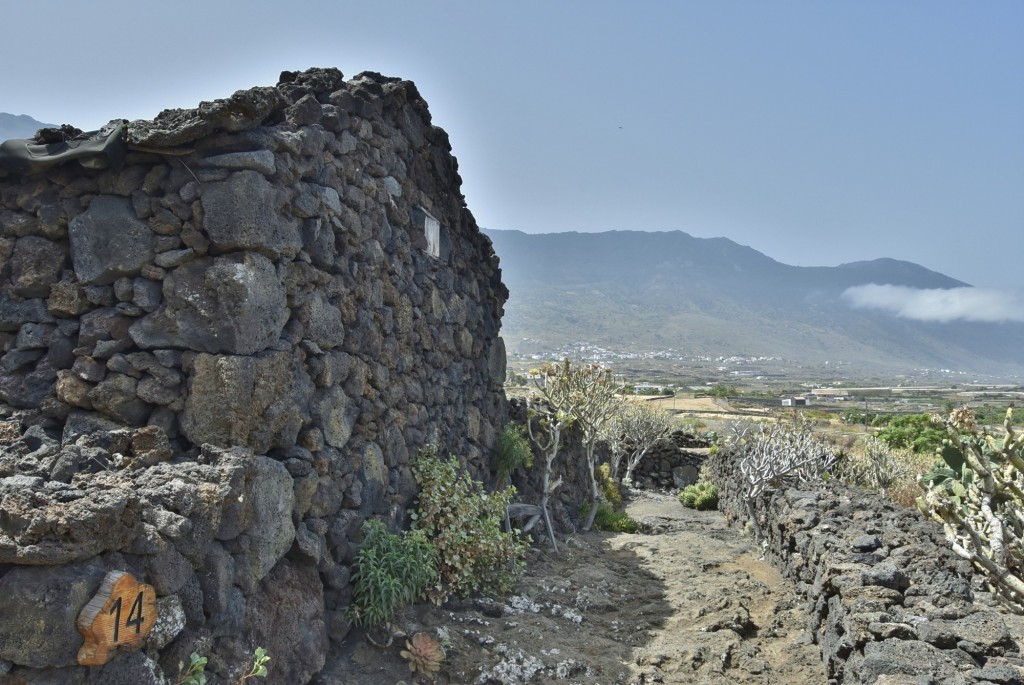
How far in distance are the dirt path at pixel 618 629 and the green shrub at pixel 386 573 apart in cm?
21

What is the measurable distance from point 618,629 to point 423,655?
112 inches

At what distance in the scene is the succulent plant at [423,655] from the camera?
590cm

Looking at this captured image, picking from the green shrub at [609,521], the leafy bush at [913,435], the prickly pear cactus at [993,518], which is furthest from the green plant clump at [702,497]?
the prickly pear cactus at [993,518]

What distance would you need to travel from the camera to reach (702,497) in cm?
2073

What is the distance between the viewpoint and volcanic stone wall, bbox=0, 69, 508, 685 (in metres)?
4.07

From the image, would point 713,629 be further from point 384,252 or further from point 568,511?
point 568,511

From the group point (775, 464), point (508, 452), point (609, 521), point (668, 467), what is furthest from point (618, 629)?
point (668, 467)

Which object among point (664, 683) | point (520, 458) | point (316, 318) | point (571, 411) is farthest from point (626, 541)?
point (316, 318)

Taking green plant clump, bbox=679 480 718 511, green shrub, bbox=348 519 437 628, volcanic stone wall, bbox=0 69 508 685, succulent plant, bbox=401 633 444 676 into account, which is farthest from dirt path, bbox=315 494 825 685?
green plant clump, bbox=679 480 718 511

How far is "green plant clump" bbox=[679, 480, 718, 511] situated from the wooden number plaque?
18146 mm

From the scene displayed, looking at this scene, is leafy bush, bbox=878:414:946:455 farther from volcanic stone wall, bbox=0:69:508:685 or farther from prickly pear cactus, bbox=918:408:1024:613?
volcanic stone wall, bbox=0:69:508:685

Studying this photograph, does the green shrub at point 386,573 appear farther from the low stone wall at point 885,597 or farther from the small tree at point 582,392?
the small tree at point 582,392

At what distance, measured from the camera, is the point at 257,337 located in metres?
5.44

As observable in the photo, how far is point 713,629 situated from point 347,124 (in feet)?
20.3
